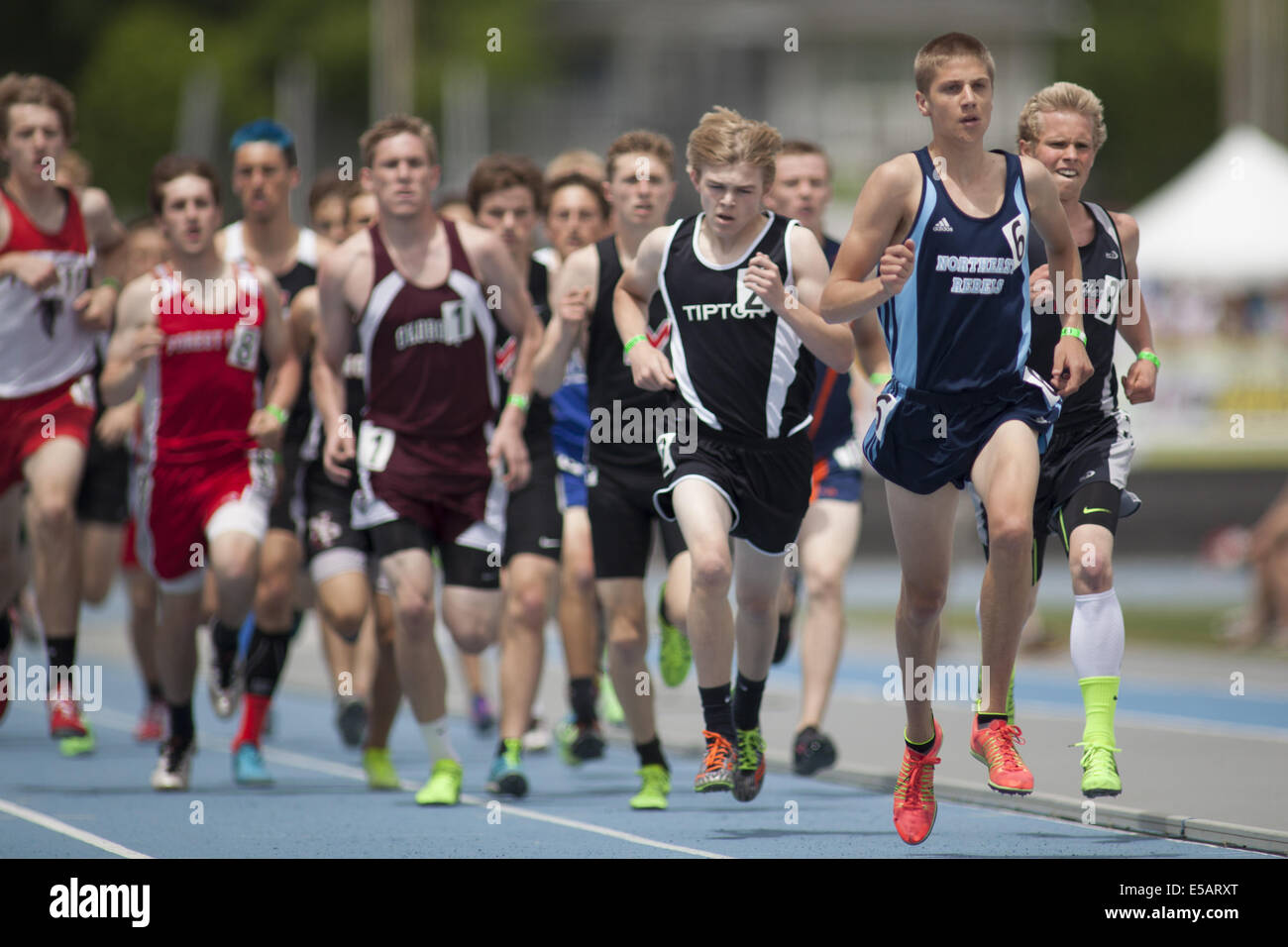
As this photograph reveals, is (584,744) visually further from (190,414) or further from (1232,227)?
(1232,227)

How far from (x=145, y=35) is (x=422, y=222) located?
41363mm

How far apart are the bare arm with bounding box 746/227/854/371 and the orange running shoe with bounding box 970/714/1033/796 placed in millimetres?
1471

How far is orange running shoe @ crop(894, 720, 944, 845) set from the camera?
296 inches

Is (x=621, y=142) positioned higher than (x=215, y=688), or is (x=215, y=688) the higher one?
(x=621, y=142)

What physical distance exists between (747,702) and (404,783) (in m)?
2.42

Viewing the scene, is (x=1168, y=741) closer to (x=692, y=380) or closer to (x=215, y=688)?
(x=692, y=380)

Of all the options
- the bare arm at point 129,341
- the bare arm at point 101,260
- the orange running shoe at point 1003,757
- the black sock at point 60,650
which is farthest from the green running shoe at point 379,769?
the orange running shoe at point 1003,757

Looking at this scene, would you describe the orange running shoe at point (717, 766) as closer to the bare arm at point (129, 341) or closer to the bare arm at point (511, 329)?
the bare arm at point (511, 329)

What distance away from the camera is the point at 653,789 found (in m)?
9.08

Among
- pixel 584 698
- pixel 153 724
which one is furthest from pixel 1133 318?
pixel 153 724

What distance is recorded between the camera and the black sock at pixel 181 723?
967 centimetres

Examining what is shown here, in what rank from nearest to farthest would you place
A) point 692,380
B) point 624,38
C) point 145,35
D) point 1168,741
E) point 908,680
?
point 908,680
point 692,380
point 1168,741
point 145,35
point 624,38

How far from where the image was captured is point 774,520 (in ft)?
26.9
